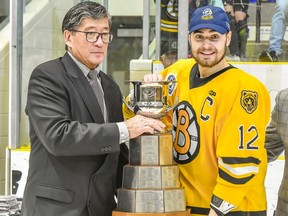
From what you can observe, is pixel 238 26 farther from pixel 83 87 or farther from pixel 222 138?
pixel 83 87

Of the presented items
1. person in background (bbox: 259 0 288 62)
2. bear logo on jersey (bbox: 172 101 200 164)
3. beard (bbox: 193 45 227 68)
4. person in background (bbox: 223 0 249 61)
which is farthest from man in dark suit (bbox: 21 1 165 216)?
person in background (bbox: 259 0 288 62)

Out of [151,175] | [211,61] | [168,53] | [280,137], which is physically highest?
[168,53]

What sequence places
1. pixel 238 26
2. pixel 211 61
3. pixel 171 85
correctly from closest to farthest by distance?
1. pixel 211 61
2. pixel 171 85
3. pixel 238 26

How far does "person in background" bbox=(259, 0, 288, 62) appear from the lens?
14.1ft

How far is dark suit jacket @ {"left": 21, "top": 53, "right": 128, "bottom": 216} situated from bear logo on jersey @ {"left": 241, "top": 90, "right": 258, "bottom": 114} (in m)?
0.47

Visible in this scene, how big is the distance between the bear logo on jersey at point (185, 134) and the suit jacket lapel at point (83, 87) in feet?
1.03

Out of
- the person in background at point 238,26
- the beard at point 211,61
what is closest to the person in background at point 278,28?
the person in background at point 238,26

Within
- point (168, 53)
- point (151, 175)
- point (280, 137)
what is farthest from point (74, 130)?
point (168, 53)

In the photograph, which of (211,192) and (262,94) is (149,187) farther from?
A: (262,94)

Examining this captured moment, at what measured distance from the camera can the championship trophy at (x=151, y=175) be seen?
2326 mm

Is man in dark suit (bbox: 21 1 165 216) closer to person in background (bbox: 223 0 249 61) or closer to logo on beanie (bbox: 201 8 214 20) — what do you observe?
logo on beanie (bbox: 201 8 214 20)

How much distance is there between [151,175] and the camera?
91.7 inches

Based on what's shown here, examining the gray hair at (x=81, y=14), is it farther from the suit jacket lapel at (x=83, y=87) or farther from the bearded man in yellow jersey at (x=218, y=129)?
the bearded man in yellow jersey at (x=218, y=129)

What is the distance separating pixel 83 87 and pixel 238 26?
2148 millimetres
